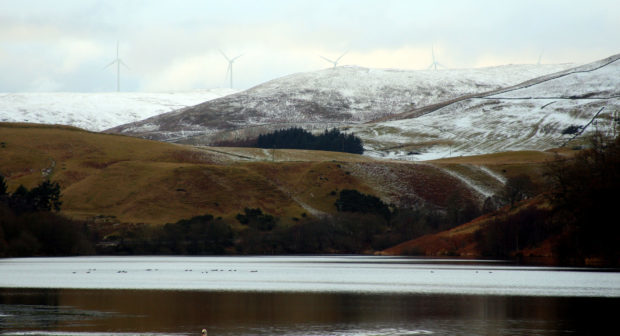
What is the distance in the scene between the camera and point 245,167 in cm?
18612

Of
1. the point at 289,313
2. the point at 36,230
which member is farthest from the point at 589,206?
the point at 36,230

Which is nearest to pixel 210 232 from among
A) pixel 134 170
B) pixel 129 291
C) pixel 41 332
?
pixel 134 170

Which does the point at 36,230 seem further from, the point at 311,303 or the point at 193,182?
the point at 311,303

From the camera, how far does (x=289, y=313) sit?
136 ft

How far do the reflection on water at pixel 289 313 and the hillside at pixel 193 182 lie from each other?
95902 mm

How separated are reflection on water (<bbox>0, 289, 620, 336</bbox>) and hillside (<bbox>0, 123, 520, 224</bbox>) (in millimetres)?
95902

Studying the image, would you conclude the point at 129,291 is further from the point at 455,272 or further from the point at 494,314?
the point at 455,272

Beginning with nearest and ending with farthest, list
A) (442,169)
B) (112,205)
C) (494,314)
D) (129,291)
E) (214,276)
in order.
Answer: (494,314)
(129,291)
(214,276)
(112,205)
(442,169)

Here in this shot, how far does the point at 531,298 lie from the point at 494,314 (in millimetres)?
8944

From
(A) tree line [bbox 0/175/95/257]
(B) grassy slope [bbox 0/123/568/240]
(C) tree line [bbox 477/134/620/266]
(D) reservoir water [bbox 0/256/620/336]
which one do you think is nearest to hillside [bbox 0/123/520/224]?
(B) grassy slope [bbox 0/123/568/240]

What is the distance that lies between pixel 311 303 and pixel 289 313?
A: 5404mm

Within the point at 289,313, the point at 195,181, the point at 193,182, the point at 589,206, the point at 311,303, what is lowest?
the point at 311,303

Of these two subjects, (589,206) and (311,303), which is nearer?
(311,303)

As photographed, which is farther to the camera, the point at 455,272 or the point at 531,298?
the point at 455,272
